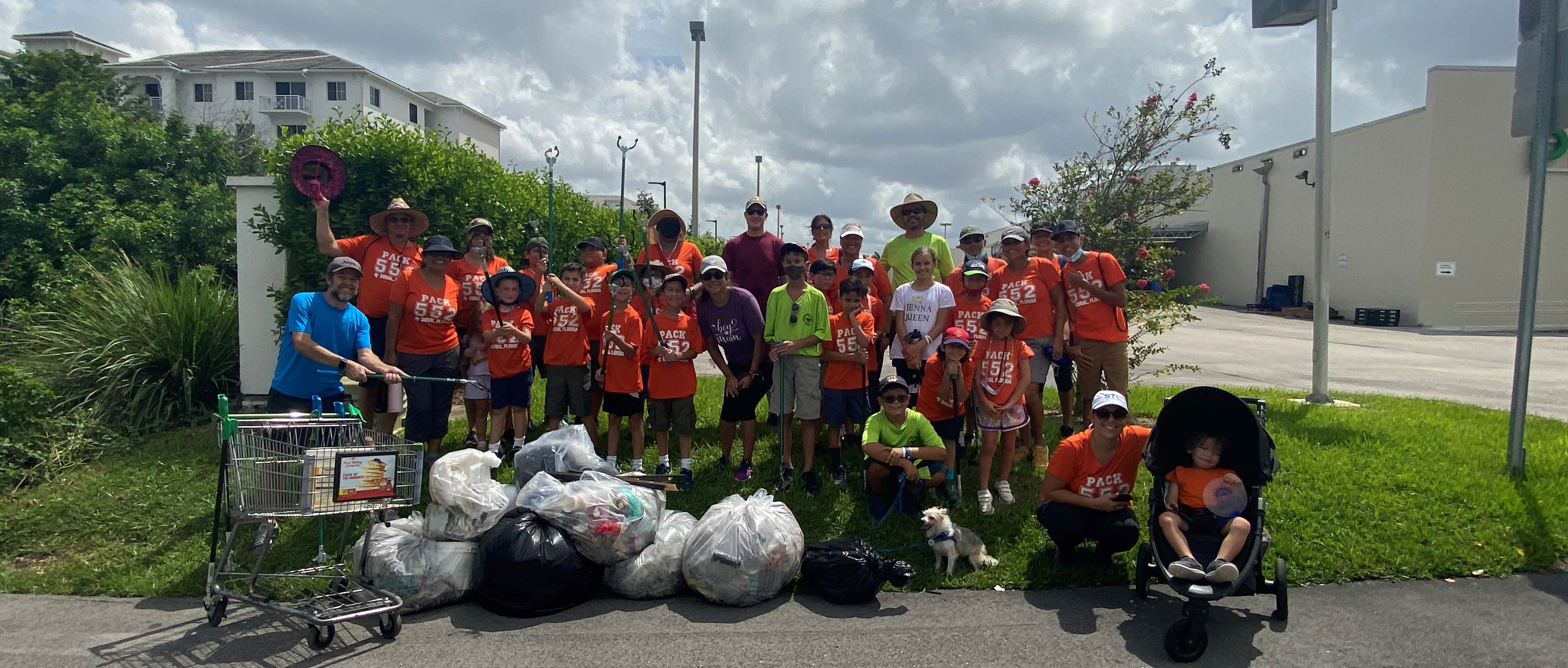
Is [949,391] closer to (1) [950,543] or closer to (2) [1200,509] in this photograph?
(1) [950,543]

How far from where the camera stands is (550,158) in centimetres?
575

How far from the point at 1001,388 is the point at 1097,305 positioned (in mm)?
1471

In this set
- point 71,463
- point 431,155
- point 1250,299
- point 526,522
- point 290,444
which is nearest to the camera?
point 290,444

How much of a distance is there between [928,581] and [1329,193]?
7.36 m

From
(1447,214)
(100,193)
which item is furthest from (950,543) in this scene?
(1447,214)

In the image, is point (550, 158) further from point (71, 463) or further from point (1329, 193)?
point (1329, 193)

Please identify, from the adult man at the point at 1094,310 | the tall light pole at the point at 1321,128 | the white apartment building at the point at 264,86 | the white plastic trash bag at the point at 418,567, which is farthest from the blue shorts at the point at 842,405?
the white apartment building at the point at 264,86

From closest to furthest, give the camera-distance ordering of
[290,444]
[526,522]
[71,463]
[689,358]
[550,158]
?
[290,444], [526,522], [550,158], [689,358], [71,463]

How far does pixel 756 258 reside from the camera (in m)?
7.55

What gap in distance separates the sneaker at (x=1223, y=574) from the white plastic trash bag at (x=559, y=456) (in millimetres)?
3374

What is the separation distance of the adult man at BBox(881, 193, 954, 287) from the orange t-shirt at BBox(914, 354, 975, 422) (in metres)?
1.53

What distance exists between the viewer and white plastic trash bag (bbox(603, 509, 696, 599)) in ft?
15.4

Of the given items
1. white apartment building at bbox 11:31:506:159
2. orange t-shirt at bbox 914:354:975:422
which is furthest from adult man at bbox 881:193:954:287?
white apartment building at bbox 11:31:506:159

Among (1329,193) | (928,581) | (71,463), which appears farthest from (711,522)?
(1329,193)
